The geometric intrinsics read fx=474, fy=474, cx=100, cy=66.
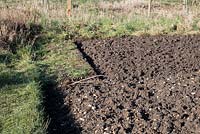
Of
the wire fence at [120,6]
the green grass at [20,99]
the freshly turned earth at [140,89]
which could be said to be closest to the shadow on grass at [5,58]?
the green grass at [20,99]

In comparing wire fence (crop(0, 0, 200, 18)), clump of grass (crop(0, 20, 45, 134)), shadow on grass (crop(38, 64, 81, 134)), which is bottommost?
shadow on grass (crop(38, 64, 81, 134))

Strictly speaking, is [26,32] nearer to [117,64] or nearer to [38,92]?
[117,64]

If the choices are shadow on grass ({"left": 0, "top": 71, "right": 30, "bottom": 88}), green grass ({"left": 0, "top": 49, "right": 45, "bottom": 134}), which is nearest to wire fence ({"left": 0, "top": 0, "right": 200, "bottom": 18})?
green grass ({"left": 0, "top": 49, "right": 45, "bottom": 134})

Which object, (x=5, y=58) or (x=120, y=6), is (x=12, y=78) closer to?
(x=5, y=58)

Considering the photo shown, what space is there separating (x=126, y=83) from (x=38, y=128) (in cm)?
221

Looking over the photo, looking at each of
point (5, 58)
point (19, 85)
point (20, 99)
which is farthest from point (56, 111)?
point (5, 58)

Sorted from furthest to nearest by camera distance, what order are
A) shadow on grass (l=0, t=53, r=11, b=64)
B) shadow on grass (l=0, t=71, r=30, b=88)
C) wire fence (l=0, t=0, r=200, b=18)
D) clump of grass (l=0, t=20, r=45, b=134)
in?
wire fence (l=0, t=0, r=200, b=18) < shadow on grass (l=0, t=53, r=11, b=64) < shadow on grass (l=0, t=71, r=30, b=88) < clump of grass (l=0, t=20, r=45, b=134)

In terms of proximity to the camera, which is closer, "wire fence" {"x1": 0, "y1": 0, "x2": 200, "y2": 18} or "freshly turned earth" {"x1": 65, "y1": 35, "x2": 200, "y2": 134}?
"freshly turned earth" {"x1": 65, "y1": 35, "x2": 200, "y2": 134}

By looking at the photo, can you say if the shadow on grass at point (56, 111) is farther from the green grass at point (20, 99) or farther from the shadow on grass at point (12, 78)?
the shadow on grass at point (12, 78)

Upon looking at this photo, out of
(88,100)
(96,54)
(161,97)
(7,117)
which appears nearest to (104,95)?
(88,100)

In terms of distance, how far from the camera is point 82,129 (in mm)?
5750

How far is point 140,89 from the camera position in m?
7.19

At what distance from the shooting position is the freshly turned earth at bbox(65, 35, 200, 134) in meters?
5.78

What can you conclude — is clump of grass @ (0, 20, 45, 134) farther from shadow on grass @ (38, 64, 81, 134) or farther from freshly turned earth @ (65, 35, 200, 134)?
freshly turned earth @ (65, 35, 200, 134)
